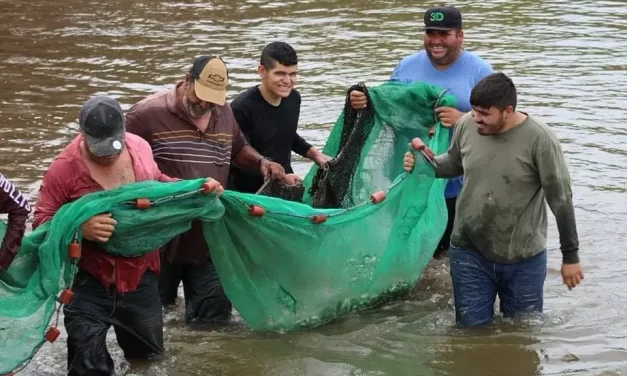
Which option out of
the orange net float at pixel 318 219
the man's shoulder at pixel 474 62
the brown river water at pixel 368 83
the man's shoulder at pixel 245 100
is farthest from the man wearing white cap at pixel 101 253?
the man's shoulder at pixel 474 62

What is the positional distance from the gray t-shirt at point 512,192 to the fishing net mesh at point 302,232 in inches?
25.3

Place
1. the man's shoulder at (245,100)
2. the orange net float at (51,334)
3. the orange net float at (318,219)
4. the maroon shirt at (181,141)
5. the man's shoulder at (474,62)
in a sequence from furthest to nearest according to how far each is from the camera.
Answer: the man's shoulder at (474,62), the man's shoulder at (245,100), the orange net float at (318,219), the maroon shirt at (181,141), the orange net float at (51,334)

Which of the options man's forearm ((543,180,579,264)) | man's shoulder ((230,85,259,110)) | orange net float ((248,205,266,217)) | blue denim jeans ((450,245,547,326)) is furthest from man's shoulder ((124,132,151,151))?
man's forearm ((543,180,579,264))

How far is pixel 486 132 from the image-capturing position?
6016 millimetres

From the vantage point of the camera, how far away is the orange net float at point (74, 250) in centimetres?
527

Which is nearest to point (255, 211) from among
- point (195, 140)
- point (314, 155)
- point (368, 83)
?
point (195, 140)

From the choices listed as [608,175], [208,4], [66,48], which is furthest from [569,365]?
[208,4]

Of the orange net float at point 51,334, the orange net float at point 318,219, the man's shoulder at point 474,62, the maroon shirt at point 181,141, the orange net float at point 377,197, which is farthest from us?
the man's shoulder at point 474,62

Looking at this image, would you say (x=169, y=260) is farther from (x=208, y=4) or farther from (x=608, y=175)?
(x=208, y=4)

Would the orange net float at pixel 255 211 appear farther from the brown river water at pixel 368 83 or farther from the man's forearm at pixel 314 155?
the man's forearm at pixel 314 155

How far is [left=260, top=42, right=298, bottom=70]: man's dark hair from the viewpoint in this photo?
22.3 feet

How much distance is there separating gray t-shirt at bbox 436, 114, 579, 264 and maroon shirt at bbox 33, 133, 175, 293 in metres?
1.89

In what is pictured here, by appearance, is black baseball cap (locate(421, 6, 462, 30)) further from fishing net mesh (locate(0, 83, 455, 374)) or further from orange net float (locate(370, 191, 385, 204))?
orange net float (locate(370, 191, 385, 204))

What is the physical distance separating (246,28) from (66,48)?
358cm
